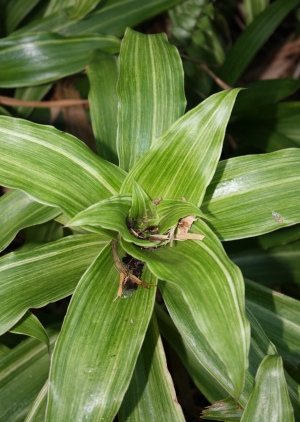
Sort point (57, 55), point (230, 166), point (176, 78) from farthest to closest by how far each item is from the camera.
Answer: point (57, 55), point (176, 78), point (230, 166)

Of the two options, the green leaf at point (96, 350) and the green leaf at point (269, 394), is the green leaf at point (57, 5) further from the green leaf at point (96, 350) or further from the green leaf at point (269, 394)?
the green leaf at point (269, 394)

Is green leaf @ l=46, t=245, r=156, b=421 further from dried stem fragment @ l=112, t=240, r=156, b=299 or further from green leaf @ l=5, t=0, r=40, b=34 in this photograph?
green leaf @ l=5, t=0, r=40, b=34

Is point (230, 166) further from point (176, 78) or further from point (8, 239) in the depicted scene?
point (8, 239)

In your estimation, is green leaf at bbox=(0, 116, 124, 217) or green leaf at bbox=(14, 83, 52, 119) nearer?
green leaf at bbox=(0, 116, 124, 217)

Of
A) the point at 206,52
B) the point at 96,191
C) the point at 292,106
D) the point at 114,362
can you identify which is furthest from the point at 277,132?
the point at 114,362

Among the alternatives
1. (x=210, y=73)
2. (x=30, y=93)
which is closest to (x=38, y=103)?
(x=30, y=93)

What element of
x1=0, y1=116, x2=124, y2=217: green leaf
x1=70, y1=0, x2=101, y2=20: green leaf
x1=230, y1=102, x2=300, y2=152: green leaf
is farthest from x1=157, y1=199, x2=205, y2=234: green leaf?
x1=70, y1=0, x2=101, y2=20: green leaf

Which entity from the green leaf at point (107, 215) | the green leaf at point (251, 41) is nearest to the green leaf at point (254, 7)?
the green leaf at point (251, 41)

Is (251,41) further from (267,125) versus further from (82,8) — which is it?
(82,8)
